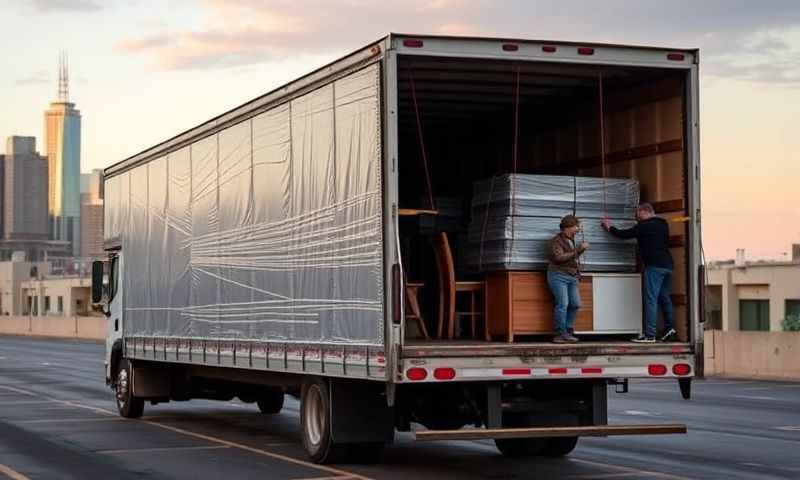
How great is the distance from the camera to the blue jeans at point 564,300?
532 inches

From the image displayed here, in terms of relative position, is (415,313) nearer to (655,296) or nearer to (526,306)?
(526,306)

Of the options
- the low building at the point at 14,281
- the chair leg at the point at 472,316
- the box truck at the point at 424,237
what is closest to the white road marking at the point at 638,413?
the box truck at the point at 424,237

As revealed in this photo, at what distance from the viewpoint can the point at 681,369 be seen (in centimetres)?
1354

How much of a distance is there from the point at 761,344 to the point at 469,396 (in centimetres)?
2256

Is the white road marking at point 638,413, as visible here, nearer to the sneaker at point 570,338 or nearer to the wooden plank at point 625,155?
the wooden plank at point 625,155

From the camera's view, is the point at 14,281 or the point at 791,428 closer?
the point at 791,428

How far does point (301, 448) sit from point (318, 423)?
2366 millimetres

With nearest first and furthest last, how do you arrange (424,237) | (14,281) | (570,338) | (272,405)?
(570,338) → (424,237) → (272,405) → (14,281)

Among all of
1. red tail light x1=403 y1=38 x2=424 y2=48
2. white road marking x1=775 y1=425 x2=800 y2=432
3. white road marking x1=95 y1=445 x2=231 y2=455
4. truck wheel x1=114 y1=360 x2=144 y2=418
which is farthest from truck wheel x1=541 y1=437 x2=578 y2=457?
truck wheel x1=114 y1=360 x2=144 y2=418

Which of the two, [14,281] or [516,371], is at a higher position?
[14,281]

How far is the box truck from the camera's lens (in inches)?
508

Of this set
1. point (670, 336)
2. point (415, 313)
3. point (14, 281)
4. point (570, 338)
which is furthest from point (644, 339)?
point (14, 281)

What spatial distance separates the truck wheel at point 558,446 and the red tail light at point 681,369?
2342mm

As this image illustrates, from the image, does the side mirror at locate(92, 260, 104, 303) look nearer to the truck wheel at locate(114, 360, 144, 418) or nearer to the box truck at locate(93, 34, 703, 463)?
the truck wheel at locate(114, 360, 144, 418)
